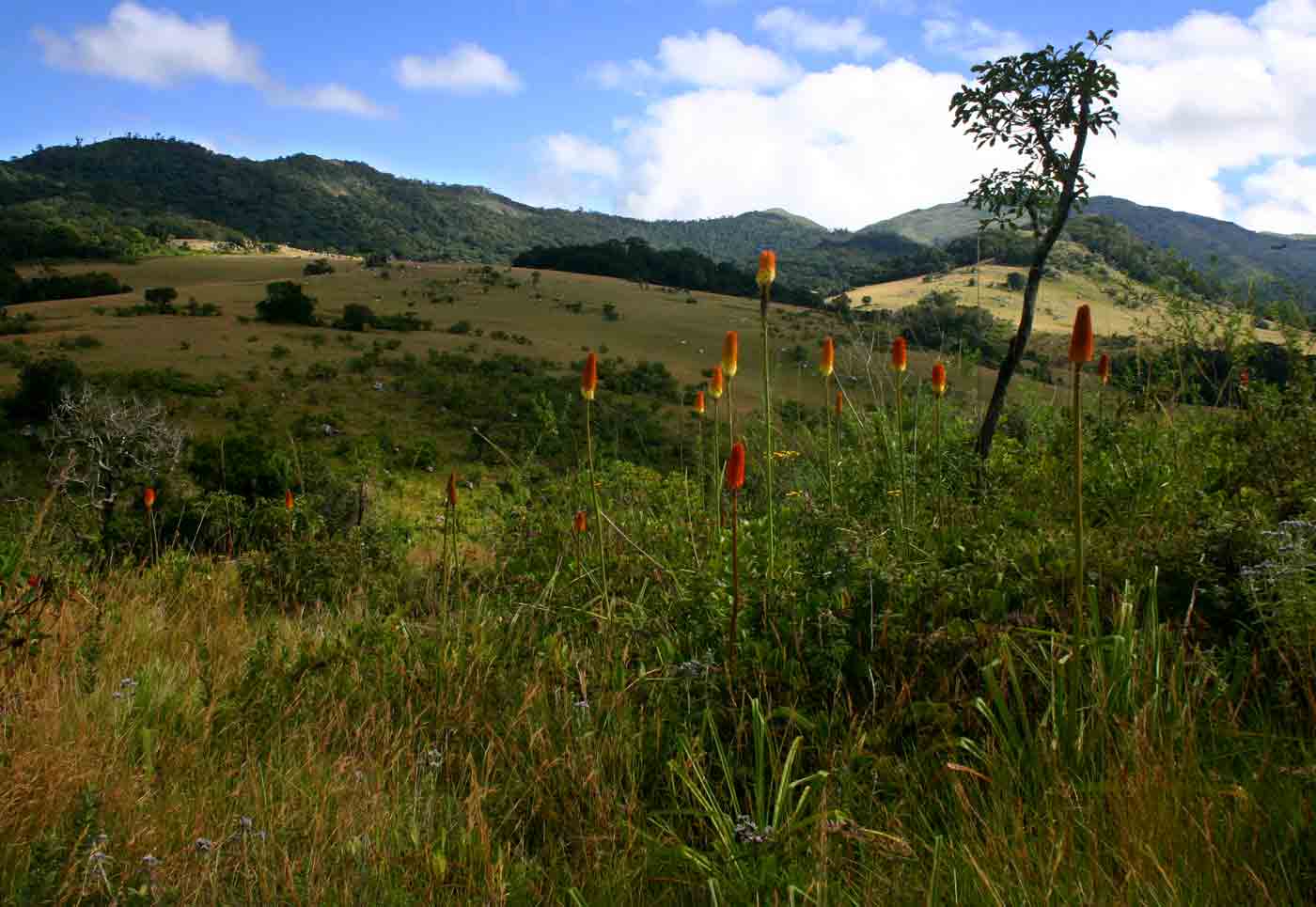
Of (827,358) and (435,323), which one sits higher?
(827,358)

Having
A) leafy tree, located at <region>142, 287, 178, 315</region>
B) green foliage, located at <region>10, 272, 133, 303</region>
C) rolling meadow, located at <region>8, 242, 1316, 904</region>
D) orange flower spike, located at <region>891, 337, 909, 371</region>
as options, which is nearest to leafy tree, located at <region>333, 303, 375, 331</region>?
leafy tree, located at <region>142, 287, 178, 315</region>

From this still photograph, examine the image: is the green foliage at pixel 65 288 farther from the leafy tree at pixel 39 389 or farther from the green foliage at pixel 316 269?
the leafy tree at pixel 39 389

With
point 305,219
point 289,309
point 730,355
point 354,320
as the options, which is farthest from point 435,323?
point 305,219

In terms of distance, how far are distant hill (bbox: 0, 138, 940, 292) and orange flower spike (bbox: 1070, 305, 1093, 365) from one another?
2714 inches

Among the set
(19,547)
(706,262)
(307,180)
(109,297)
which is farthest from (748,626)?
(307,180)

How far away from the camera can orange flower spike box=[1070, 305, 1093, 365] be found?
1725mm

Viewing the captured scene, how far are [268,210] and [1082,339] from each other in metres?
132

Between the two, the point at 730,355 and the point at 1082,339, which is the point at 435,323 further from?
the point at 1082,339

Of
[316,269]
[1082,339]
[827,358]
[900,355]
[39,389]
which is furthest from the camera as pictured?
[316,269]

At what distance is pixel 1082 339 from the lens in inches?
68.7

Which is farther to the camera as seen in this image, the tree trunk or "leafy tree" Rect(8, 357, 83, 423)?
"leafy tree" Rect(8, 357, 83, 423)

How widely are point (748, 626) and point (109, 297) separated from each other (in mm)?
55682

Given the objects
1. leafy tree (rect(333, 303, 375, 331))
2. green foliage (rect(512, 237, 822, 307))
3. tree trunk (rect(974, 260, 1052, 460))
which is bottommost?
leafy tree (rect(333, 303, 375, 331))

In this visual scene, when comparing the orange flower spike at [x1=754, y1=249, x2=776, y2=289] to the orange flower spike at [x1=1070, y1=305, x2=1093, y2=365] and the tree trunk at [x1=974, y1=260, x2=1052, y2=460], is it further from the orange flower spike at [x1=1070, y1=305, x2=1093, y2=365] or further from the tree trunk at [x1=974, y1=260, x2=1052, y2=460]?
the tree trunk at [x1=974, y1=260, x2=1052, y2=460]
